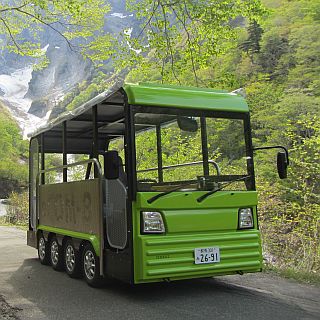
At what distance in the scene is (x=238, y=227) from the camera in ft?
19.7

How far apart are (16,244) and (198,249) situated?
8735 mm

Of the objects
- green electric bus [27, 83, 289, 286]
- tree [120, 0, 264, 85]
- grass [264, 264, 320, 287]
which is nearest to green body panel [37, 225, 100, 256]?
green electric bus [27, 83, 289, 286]

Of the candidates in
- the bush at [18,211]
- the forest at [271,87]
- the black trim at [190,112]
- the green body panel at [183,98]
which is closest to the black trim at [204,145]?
the black trim at [190,112]

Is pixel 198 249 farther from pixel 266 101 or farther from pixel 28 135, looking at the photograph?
pixel 266 101

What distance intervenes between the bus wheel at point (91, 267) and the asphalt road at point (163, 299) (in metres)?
0.12

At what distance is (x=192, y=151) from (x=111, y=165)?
1.38 metres

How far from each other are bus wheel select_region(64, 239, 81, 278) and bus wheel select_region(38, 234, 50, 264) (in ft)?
3.42

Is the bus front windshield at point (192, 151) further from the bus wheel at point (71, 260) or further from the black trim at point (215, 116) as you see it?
the bus wheel at point (71, 260)

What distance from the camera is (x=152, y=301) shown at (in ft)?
18.3

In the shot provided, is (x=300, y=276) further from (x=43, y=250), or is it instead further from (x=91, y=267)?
(x=43, y=250)

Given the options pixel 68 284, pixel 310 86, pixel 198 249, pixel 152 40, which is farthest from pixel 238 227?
pixel 310 86

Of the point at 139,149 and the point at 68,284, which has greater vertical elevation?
the point at 139,149

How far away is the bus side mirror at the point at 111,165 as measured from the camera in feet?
18.2

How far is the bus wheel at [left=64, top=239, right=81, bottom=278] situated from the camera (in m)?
7.08
